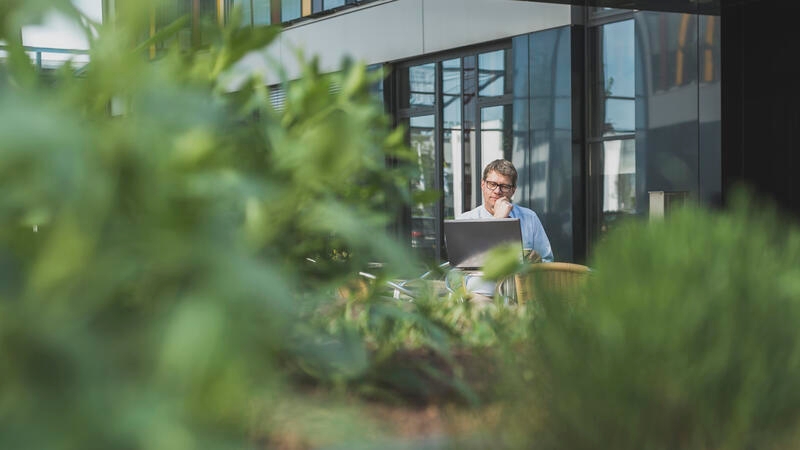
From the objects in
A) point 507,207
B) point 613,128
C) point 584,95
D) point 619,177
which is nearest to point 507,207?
point 507,207

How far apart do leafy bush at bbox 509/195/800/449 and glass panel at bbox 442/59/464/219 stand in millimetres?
12926

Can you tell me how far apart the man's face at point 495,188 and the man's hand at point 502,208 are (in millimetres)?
78

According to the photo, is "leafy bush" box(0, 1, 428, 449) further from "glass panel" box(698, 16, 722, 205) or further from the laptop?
"glass panel" box(698, 16, 722, 205)

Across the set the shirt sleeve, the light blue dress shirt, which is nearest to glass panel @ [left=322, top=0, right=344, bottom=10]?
the light blue dress shirt

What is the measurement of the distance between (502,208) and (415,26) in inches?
287

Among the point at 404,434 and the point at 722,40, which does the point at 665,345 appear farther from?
the point at 722,40

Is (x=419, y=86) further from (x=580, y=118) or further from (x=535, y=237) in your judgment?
(x=535, y=237)

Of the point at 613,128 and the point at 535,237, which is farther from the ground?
the point at 613,128

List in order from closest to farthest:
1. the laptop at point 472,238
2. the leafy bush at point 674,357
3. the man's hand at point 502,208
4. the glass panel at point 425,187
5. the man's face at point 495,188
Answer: the leafy bush at point 674,357 < the laptop at point 472,238 < the man's hand at point 502,208 < the man's face at point 495,188 < the glass panel at point 425,187

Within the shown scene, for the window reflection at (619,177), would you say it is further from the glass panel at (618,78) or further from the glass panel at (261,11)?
the glass panel at (261,11)

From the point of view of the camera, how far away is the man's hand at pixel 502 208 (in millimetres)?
8164

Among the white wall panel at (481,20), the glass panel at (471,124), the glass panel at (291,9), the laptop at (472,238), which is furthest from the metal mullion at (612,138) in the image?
the glass panel at (291,9)

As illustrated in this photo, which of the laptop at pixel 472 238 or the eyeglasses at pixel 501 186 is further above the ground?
the eyeglasses at pixel 501 186

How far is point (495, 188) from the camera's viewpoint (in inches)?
328
